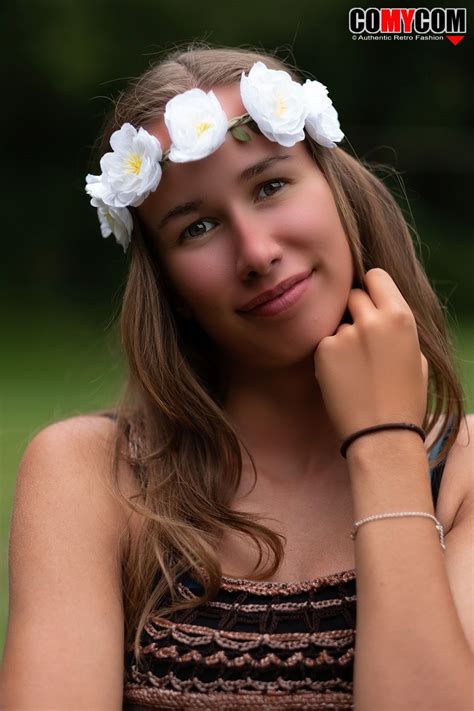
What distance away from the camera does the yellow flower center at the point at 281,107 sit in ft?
8.37

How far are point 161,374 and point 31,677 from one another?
2.78ft

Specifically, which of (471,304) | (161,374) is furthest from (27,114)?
(161,374)

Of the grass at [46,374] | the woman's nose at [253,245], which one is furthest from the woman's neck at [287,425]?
the grass at [46,374]

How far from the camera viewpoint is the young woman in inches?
87.0

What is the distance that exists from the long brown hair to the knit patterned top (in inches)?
2.7

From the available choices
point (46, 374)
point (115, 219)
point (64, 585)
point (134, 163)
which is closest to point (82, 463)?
point (64, 585)

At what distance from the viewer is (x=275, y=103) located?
8.41 ft

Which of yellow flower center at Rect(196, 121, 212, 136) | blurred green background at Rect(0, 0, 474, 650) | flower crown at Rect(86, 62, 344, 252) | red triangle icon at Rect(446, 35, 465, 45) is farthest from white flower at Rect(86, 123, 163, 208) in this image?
red triangle icon at Rect(446, 35, 465, 45)

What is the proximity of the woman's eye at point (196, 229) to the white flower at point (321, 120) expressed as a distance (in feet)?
1.35

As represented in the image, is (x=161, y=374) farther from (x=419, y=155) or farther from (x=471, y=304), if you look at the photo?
(x=419, y=155)

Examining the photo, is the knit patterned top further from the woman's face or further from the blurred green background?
the blurred green background

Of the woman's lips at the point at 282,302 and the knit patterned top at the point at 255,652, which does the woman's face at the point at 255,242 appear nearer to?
the woman's lips at the point at 282,302

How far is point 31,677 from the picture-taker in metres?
2.22

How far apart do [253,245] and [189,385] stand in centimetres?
50
